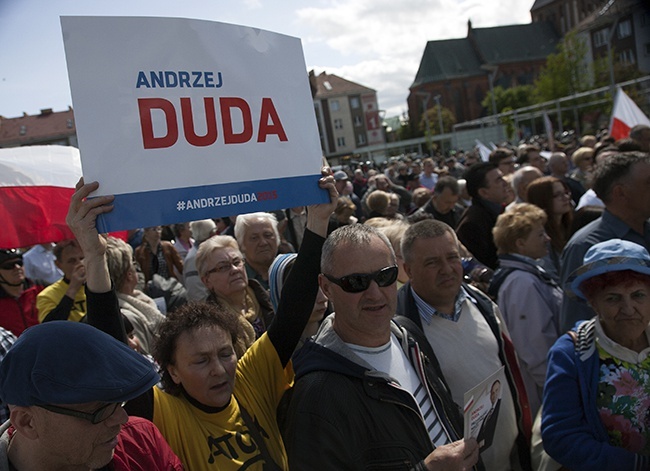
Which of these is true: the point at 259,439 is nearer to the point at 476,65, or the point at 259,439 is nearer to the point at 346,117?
the point at 346,117

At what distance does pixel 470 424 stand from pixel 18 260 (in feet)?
12.9

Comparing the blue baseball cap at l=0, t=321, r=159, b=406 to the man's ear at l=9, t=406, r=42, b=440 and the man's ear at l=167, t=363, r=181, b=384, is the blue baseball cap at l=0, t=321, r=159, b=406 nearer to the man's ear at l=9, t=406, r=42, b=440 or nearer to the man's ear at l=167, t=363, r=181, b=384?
the man's ear at l=9, t=406, r=42, b=440

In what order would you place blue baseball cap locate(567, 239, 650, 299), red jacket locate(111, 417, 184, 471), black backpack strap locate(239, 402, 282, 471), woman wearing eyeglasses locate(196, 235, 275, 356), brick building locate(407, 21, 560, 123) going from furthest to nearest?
brick building locate(407, 21, 560, 123), woman wearing eyeglasses locate(196, 235, 275, 356), blue baseball cap locate(567, 239, 650, 299), black backpack strap locate(239, 402, 282, 471), red jacket locate(111, 417, 184, 471)

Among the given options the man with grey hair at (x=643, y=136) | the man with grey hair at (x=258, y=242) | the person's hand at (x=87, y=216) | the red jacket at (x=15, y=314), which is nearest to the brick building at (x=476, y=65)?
the man with grey hair at (x=643, y=136)

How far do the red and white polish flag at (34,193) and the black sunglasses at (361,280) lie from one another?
8.44 ft

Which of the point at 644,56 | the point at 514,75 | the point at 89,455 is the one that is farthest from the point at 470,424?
the point at 514,75

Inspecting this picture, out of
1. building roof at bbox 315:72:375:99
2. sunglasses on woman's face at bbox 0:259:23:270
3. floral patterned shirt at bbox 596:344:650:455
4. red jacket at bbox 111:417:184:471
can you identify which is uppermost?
building roof at bbox 315:72:375:99

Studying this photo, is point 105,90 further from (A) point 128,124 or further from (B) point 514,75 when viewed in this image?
(B) point 514,75

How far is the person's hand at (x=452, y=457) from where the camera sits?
2086 mm

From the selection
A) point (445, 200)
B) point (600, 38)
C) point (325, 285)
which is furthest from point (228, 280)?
A: point (600, 38)

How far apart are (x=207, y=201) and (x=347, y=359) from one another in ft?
2.71

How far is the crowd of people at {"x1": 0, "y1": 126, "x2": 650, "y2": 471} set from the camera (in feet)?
5.60

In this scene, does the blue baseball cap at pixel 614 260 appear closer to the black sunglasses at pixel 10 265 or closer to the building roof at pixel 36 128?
the black sunglasses at pixel 10 265

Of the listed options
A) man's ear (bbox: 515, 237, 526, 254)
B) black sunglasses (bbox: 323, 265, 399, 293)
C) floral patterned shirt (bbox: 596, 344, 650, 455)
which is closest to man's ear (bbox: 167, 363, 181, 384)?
black sunglasses (bbox: 323, 265, 399, 293)
